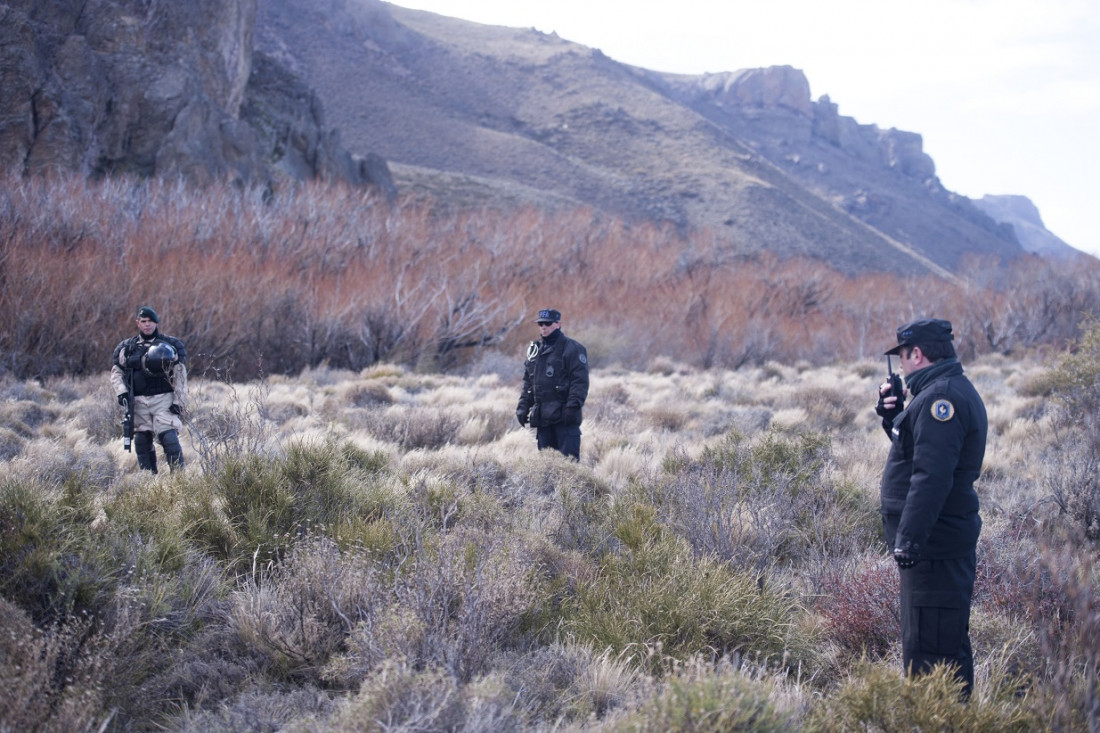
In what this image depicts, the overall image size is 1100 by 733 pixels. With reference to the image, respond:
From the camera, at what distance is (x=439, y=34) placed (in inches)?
4035

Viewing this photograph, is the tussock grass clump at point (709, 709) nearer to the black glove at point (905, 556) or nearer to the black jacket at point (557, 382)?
the black glove at point (905, 556)

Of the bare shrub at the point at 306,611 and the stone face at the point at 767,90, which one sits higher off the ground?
the stone face at the point at 767,90

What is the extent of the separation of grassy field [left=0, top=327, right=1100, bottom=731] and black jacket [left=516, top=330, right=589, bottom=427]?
53 centimetres

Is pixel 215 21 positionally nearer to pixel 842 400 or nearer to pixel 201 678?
pixel 842 400

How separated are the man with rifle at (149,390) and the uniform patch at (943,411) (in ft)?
20.4

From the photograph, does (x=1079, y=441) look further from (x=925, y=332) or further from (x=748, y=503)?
(x=925, y=332)

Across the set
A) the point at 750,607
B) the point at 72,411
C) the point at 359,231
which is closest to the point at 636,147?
the point at 359,231

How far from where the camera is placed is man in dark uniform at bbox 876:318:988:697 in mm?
3561

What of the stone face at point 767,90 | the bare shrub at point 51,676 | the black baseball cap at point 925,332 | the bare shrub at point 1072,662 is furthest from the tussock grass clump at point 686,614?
the stone face at point 767,90

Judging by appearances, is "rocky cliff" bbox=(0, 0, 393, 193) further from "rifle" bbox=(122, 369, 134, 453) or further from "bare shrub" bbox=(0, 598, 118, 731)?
"bare shrub" bbox=(0, 598, 118, 731)

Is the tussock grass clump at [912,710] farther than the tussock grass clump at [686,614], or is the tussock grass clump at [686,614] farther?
the tussock grass clump at [686,614]

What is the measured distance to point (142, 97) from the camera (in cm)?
3562

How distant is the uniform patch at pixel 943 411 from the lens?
359 cm

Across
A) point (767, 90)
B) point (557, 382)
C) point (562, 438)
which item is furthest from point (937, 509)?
point (767, 90)
